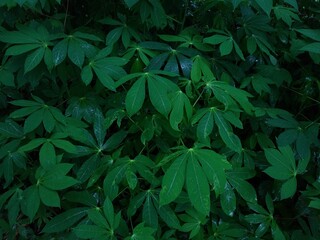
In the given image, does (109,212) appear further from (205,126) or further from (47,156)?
(205,126)

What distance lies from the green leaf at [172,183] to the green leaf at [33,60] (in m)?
0.82

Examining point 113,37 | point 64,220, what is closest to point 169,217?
point 64,220

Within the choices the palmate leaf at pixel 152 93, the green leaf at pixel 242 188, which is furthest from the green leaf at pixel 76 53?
the green leaf at pixel 242 188

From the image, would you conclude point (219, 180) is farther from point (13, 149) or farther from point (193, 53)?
point (13, 149)

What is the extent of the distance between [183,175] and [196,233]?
1.42ft

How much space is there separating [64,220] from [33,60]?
2.50ft

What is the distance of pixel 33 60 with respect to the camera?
1.89m

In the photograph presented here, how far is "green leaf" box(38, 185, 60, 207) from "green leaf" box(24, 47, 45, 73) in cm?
56

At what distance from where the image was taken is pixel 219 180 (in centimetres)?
160

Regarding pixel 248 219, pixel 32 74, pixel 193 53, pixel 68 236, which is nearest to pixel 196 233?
pixel 248 219

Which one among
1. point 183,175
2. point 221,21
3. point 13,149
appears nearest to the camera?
point 183,175

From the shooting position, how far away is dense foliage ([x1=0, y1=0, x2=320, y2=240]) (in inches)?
69.5

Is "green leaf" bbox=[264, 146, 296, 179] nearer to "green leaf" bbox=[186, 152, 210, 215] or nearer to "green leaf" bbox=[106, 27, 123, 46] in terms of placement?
"green leaf" bbox=[186, 152, 210, 215]

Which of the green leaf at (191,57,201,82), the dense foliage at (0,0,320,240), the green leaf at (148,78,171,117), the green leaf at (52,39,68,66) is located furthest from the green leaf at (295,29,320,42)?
the green leaf at (52,39,68,66)
